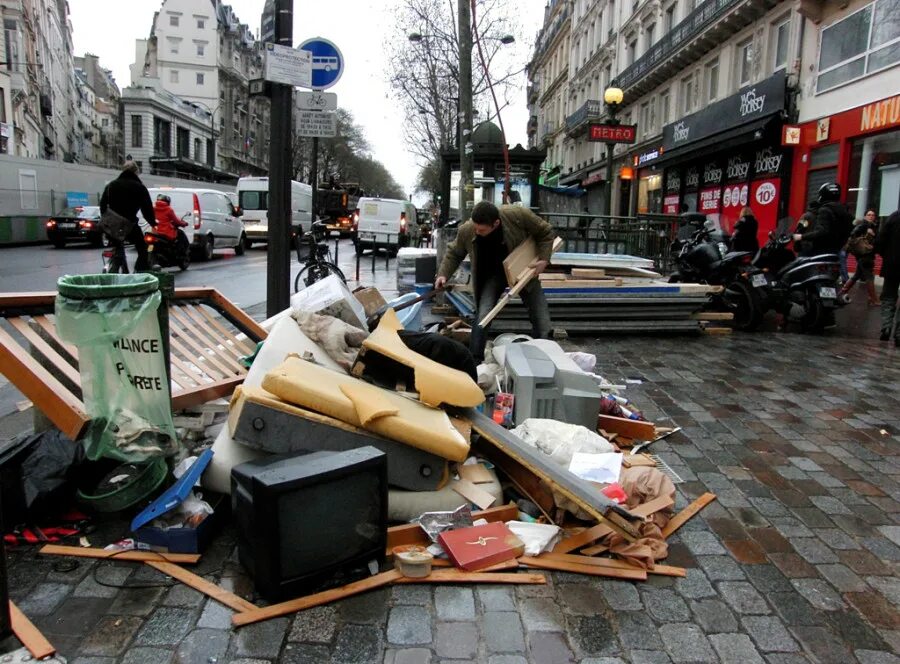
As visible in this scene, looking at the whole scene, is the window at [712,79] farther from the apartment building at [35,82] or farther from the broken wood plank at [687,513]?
the apartment building at [35,82]

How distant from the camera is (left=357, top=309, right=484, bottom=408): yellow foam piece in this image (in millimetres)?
3521

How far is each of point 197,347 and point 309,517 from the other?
2448mm

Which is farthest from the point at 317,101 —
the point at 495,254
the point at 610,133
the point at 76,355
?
the point at 610,133

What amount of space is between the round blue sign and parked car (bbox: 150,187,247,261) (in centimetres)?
1135

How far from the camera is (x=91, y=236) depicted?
75.5 ft

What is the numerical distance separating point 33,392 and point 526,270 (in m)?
4.15

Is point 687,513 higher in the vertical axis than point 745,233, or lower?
lower

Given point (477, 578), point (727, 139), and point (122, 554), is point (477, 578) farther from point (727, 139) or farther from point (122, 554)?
point (727, 139)

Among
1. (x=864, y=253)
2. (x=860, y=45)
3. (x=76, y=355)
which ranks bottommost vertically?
(x=76, y=355)

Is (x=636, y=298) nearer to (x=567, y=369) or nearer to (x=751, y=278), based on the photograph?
(x=751, y=278)

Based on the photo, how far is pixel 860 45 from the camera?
14.9 m

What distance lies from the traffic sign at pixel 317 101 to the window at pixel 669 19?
2261cm

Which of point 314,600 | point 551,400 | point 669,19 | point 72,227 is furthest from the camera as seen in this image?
point 669,19

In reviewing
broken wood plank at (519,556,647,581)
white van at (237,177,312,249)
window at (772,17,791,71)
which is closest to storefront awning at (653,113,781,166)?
window at (772,17,791,71)
